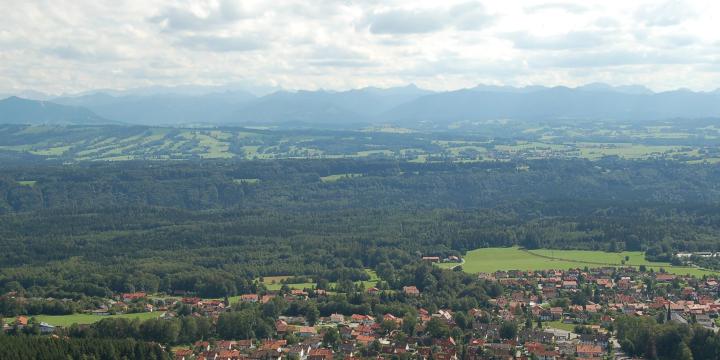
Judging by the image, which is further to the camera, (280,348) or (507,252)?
(507,252)

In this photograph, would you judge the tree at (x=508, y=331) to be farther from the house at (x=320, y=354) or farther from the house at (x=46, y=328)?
the house at (x=46, y=328)

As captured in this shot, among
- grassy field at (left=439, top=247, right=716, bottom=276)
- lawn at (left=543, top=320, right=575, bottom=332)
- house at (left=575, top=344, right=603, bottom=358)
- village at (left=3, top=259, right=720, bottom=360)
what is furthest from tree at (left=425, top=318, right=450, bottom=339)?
grassy field at (left=439, top=247, right=716, bottom=276)

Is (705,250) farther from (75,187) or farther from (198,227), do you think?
(75,187)

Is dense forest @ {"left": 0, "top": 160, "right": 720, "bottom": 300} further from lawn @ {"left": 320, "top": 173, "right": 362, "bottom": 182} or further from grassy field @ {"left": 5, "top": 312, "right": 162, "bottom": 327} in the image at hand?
grassy field @ {"left": 5, "top": 312, "right": 162, "bottom": 327}

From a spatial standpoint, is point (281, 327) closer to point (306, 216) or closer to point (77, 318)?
point (77, 318)

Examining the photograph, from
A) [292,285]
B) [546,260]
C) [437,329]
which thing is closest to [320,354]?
[437,329]

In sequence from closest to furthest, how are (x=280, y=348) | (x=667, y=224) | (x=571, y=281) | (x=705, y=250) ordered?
1. (x=280, y=348)
2. (x=571, y=281)
3. (x=705, y=250)
4. (x=667, y=224)

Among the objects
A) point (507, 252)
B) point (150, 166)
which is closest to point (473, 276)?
point (507, 252)

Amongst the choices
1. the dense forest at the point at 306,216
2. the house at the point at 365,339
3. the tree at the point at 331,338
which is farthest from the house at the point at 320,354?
the dense forest at the point at 306,216
